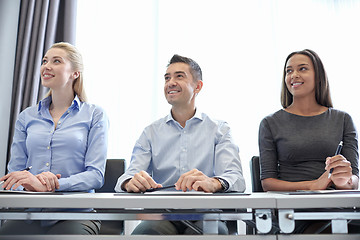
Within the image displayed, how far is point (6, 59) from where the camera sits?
99.2 inches

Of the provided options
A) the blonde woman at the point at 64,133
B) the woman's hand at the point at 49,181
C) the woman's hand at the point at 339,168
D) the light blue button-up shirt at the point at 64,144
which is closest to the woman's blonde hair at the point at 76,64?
the blonde woman at the point at 64,133

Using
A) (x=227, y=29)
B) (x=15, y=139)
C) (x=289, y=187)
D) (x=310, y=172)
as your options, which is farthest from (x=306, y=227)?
(x=227, y=29)

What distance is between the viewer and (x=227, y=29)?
2.88 metres

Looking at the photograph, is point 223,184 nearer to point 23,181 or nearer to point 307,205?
point 307,205

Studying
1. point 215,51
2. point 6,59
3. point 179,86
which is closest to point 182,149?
point 179,86

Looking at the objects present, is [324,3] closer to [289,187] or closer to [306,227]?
[289,187]

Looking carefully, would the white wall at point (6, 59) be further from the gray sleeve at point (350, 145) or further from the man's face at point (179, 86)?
the gray sleeve at point (350, 145)

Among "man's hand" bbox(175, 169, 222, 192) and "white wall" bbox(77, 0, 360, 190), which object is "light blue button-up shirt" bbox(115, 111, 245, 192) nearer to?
"man's hand" bbox(175, 169, 222, 192)

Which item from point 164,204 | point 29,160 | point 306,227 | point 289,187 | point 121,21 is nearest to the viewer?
point 164,204

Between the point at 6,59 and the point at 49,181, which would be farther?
the point at 6,59

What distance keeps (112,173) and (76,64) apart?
0.61 metres

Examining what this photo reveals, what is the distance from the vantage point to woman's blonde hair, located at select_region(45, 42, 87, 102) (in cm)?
190

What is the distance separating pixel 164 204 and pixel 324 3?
2.67 meters

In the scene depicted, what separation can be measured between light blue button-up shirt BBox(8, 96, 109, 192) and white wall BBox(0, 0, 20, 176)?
30.5 inches
